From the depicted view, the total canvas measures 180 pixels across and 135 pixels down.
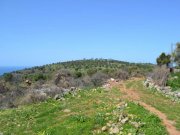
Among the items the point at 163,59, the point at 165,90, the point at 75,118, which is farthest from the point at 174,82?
the point at 163,59

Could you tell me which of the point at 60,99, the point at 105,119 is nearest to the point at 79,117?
the point at 105,119

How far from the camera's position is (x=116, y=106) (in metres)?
21.0

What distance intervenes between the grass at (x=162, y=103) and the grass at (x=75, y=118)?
1.54 metres

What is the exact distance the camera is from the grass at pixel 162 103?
65.1 ft

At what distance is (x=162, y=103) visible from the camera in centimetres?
2416

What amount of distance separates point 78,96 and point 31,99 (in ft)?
14.5

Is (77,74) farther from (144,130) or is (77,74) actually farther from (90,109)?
(144,130)

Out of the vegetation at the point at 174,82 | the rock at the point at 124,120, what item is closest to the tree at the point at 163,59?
the vegetation at the point at 174,82

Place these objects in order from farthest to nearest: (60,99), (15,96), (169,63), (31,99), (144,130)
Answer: (169,63)
(15,96)
(31,99)
(60,99)
(144,130)

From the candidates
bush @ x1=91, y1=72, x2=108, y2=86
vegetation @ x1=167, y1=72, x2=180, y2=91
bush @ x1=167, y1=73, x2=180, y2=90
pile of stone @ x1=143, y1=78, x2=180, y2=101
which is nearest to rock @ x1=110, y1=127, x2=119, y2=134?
pile of stone @ x1=143, y1=78, x2=180, y2=101

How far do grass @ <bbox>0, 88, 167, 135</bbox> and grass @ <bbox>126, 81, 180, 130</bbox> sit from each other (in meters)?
1.54

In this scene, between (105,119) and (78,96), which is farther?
(78,96)

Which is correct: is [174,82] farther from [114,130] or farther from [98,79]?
[114,130]

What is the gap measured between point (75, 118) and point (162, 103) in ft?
23.5
